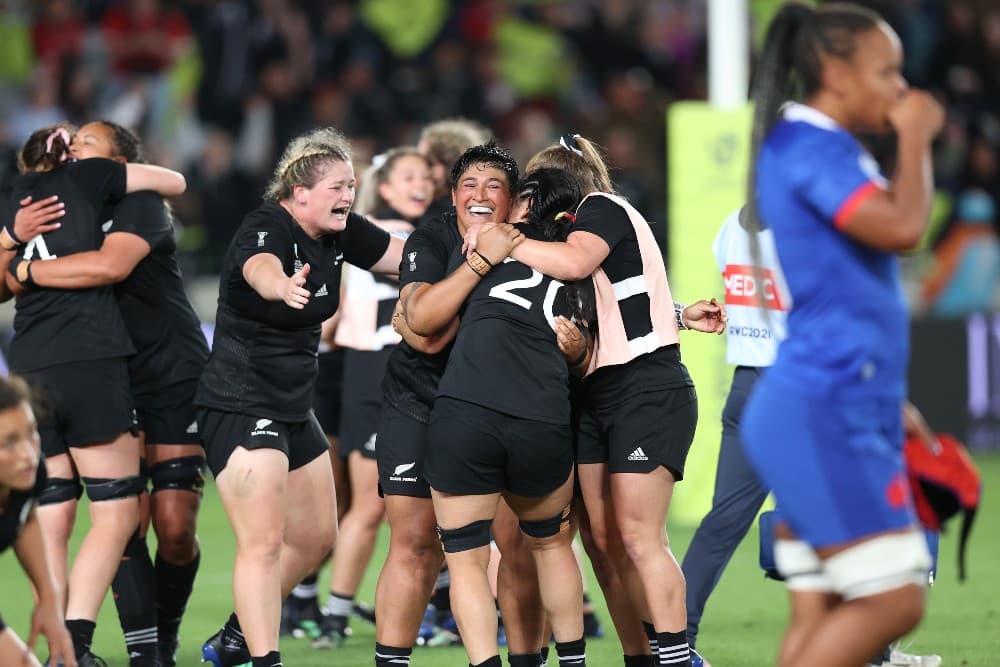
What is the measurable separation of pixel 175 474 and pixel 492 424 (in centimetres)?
179

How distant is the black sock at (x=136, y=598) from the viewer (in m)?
5.96

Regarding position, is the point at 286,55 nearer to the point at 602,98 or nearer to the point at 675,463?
the point at 602,98

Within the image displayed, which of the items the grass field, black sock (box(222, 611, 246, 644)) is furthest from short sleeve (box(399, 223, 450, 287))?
the grass field

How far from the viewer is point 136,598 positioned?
6000mm

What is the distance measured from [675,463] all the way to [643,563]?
0.37 m

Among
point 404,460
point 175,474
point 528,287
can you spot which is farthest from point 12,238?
point 528,287

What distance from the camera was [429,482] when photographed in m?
4.96

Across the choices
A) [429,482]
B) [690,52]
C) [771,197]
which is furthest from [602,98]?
[771,197]

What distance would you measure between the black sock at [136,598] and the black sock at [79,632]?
272 mm

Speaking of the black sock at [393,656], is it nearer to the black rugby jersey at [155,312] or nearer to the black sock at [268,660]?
the black sock at [268,660]

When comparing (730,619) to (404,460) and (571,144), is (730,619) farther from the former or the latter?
(571,144)

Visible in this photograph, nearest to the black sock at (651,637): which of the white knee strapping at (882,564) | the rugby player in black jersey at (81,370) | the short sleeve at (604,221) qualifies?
the short sleeve at (604,221)

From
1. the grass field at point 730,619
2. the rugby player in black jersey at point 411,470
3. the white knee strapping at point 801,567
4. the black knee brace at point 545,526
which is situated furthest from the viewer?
the grass field at point 730,619

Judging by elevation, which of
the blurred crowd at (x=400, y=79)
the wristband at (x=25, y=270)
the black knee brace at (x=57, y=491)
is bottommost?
the black knee brace at (x=57, y=491)
